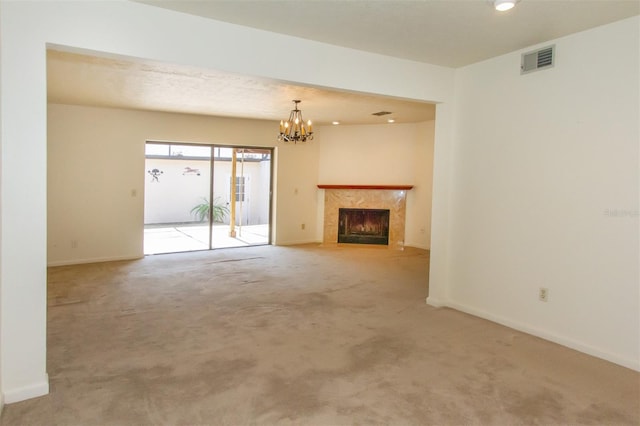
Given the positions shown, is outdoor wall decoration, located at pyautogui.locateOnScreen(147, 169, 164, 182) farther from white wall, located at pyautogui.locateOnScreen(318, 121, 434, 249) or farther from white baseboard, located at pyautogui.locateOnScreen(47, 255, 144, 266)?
white wall, located at pyautogui.locateOnScreen(318, 121, 434, 249)

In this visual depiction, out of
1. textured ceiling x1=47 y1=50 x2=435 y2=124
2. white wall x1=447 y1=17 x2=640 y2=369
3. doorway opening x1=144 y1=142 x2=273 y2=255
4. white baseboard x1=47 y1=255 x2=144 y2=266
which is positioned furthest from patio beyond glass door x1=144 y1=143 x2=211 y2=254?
white wall x1=447 y1=17 x2=640 y2=369

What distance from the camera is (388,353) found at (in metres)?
3.16

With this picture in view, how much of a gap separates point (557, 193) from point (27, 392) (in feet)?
13.5

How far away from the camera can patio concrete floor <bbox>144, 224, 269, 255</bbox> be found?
765 centimetres

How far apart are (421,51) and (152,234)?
7071 mm

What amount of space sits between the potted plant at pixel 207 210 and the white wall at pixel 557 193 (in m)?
5.61

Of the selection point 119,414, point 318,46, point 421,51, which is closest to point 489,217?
point 421,51

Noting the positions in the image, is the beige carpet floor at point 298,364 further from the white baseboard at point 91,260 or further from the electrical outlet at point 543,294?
the white baseboard at point 91,260

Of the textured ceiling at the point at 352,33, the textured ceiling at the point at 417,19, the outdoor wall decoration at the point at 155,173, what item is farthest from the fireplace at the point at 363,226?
the textured ceiling at the point at 417,19

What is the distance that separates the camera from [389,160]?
827 cm

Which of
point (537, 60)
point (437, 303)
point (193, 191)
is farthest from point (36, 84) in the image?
point (193, 191)

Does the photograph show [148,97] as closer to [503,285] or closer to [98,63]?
[98,63]

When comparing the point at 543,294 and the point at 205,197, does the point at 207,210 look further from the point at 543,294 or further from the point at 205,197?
the point at 543,294

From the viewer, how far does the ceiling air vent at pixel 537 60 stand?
3.38m
